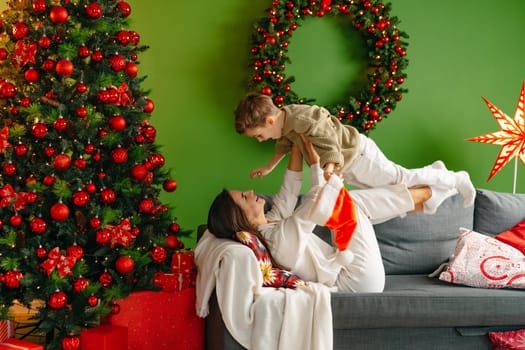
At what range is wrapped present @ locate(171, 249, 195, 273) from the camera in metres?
2.73

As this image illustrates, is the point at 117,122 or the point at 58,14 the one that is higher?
the point at 58,14

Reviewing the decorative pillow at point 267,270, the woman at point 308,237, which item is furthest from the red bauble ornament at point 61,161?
the decorative pillow at point 267,270

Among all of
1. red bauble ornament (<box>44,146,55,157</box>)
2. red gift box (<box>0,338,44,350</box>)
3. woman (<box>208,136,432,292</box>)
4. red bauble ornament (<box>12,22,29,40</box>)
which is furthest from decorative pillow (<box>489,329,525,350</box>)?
red bauble ornament (<box>12,22,29,40</box>)

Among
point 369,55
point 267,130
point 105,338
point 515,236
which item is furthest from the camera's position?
point 369,55

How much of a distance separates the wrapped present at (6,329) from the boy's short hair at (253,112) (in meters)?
1.38

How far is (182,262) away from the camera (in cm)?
274

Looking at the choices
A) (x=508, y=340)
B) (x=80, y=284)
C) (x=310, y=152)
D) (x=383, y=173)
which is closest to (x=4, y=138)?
(x=80, y=284)

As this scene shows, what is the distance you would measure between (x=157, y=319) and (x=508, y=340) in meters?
1.49

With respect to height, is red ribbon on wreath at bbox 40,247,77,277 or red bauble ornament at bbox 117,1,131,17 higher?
red bauble ornament at bbox 117,1,131,17

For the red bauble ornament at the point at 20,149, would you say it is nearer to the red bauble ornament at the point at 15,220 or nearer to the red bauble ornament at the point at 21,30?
the red bauble ornament at the point at 15,220

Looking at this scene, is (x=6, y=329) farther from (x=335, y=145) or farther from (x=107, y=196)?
(x=335, y=145)

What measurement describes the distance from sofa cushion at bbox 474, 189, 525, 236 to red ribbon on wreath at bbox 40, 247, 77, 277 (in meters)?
2.25

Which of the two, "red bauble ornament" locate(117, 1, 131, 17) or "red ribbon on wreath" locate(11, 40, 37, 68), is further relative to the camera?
"red bauble ornament" locate(117, 1, 131, 17)

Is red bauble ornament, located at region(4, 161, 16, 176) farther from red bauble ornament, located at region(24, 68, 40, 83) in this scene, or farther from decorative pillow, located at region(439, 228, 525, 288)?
decorative pillow, located at region(439, 228, 525, 288)
